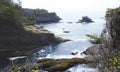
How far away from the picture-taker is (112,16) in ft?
78.7

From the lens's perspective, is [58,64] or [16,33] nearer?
[58,64]

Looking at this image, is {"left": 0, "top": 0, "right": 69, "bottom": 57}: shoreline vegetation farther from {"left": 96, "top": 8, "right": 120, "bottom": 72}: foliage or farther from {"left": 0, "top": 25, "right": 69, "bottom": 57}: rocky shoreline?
{"left": 96, "top": 8, "right": 120, "bottom": 72}: foliage

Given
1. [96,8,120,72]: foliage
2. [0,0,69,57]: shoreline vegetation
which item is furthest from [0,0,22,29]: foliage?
[96,8,120,72]: foliage

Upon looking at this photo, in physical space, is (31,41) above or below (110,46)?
below

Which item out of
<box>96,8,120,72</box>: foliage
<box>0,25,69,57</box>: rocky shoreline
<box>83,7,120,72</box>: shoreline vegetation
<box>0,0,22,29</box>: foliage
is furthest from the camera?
<box>0,0,22,29</box>: foliage

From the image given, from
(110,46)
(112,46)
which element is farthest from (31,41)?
(110,46)

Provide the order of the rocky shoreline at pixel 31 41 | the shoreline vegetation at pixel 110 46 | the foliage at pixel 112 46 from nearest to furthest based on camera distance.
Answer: the foliage at pixel 112 46, the shoreline vegetation at pixel 110 46, the rocky shoreline at pixel 31 41

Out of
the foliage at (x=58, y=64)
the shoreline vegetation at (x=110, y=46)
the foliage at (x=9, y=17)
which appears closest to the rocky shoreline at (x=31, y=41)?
the foliage at (x=9, y=17)

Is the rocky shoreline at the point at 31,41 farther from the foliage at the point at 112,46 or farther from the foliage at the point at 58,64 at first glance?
the foliage at the point at 112,46

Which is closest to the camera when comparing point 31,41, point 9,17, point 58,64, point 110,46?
point 110,46

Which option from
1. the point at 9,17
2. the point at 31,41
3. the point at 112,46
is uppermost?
the point at 112,46

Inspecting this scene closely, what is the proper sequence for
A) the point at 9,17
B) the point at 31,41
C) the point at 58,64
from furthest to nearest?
1. the point at 9,17
2. the point at 31,41
3. the point at 58,64

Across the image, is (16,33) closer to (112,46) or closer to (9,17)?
(9,17)

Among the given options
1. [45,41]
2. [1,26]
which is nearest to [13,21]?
[1,26]
